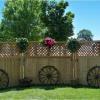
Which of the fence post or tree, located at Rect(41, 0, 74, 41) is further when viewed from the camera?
tree, located at Rect(41, 0, 74, 41)

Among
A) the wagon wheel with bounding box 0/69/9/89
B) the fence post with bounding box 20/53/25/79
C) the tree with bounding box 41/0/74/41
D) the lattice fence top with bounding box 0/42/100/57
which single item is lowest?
the wagon wheel with bounding box 0/69/9/89

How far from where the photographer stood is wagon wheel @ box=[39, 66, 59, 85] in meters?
16.3

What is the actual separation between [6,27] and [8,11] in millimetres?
1436

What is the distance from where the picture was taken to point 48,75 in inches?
643

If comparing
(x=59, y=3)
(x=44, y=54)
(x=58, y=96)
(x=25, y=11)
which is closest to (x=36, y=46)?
(x=44, y=54)

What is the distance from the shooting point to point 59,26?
3522cm

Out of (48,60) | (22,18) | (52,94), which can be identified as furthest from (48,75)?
(22,18)

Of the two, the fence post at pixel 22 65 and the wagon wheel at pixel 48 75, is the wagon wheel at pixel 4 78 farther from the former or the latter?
the wagon wheel at pixel 48 75

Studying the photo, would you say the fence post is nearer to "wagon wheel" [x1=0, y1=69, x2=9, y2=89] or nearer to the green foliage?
"wagon wheel" [x1=0, y1=69, x2=9, y2=89]

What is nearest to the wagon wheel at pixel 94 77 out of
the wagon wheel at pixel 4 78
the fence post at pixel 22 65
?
the fence post at pixel 22 65

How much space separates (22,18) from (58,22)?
3.70 m

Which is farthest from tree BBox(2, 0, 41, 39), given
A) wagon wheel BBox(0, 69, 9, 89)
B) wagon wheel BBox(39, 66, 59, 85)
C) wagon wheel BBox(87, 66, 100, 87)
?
wagon wheel BBox(87, 66, 100, 87)

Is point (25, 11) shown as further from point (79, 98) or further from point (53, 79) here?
point (79, 98)

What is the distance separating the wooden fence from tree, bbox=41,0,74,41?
18567 millimetres
